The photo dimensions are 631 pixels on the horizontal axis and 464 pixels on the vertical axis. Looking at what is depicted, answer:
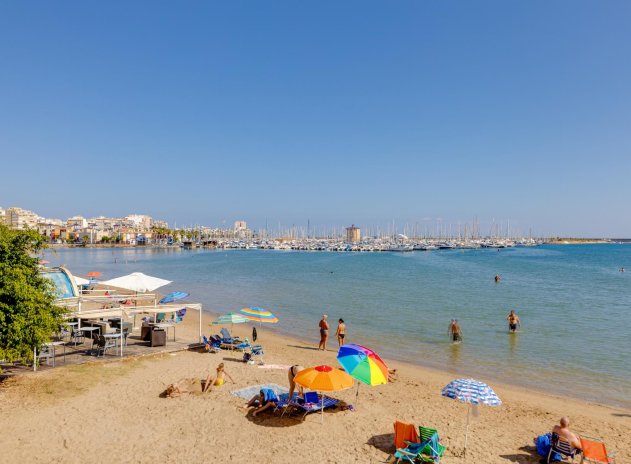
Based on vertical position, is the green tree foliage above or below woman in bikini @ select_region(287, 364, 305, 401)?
above

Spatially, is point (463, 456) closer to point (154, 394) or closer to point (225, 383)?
point (225, 383)

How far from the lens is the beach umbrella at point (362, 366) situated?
8.12 meters

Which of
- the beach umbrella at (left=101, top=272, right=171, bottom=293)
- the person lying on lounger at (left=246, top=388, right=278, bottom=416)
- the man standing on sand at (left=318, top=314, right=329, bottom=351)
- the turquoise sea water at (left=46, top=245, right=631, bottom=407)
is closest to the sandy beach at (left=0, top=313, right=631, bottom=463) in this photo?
the person lying on lounger at (left=246, top=388, right=278, bottom=416)

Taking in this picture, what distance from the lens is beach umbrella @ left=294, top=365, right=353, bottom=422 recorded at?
307 inches

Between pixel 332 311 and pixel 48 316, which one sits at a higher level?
pixel 48 316

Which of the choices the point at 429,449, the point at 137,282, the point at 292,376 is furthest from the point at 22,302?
the point at 429,449

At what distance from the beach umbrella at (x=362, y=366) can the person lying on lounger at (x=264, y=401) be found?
1.82 metres

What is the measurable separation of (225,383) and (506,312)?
2205 cm

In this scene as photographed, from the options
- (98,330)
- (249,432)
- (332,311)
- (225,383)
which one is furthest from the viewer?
(332,311)

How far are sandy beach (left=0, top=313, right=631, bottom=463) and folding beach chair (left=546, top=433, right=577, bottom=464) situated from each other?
1.58ft

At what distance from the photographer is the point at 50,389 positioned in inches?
384

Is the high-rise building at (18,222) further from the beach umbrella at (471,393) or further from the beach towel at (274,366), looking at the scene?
the beach umbrella at (471,393)

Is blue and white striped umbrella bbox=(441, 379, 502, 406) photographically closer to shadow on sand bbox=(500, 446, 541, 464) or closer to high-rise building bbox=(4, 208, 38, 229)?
shadow on sand bbox=(500, 446, 541, 464)

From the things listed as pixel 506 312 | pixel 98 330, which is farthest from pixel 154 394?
pixel 506 312
